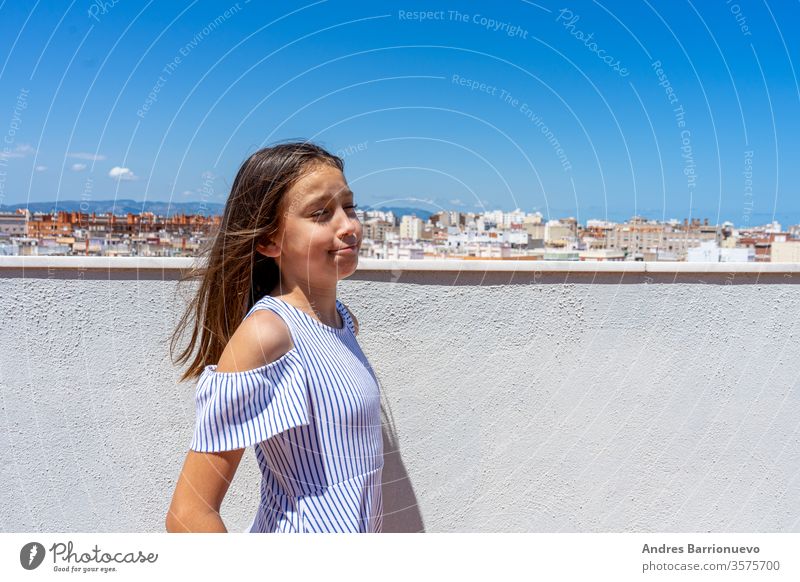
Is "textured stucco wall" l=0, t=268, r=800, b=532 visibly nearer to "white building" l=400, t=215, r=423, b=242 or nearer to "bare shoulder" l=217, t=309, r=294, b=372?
"white building" l=400, t=215, r=423, b=242

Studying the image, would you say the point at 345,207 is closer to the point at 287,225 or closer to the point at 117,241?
the point at 287,225

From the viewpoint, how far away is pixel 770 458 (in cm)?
173

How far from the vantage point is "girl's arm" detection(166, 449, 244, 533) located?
3.08 feet

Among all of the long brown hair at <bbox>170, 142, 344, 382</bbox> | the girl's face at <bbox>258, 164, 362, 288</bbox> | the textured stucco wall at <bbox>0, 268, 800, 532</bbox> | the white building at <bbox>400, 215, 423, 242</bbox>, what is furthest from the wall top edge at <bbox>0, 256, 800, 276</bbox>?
the girl's face at <bbox>258, 164, 362, 288</bbox>

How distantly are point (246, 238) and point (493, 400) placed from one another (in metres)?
0.86

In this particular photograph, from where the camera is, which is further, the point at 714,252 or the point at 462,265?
the point at 714,252

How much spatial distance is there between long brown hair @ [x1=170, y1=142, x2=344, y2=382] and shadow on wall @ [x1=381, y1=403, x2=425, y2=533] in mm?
594

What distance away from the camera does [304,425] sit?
3.18 feet

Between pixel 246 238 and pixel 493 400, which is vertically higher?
pixel 246 238

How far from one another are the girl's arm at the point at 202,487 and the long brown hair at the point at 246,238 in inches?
10.5

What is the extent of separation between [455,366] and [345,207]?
2.31ft

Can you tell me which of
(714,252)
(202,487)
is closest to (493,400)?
(202,487)

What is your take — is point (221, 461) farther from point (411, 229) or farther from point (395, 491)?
point (411, 229)
